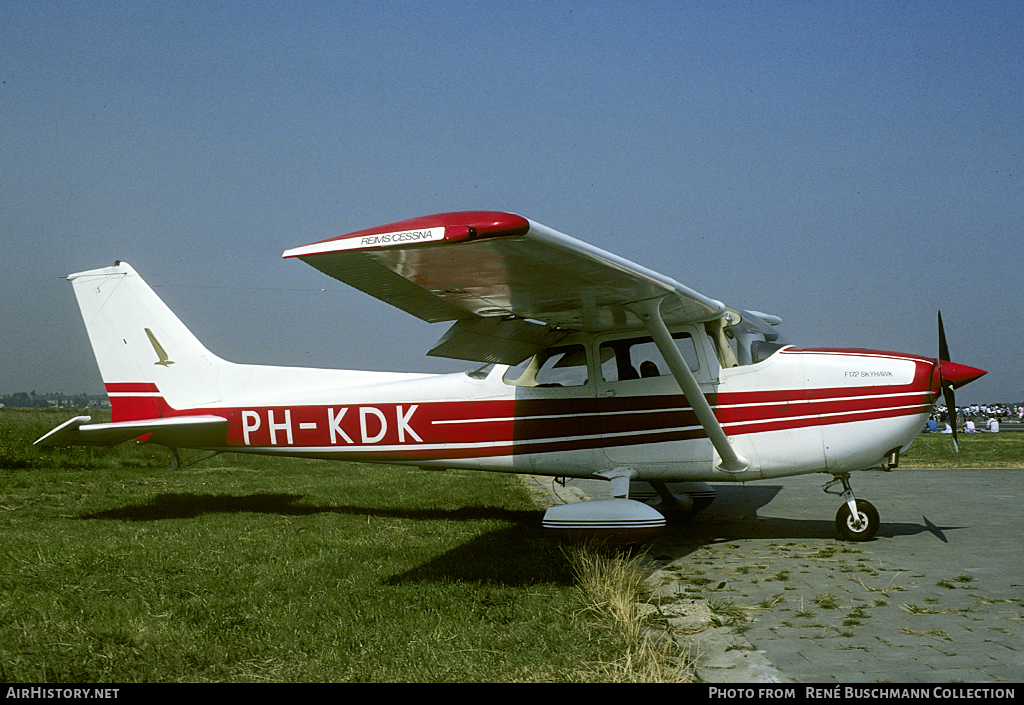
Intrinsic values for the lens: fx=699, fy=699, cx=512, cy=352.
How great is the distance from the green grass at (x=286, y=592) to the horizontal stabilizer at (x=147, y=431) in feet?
2.98

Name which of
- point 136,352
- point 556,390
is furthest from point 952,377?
point 136,352

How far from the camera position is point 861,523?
6.95m

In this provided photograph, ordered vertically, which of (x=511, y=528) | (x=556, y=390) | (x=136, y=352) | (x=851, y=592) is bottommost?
(x=511, y=528)

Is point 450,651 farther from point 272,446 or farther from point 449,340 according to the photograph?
point 272,446

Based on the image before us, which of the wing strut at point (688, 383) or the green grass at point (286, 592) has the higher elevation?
the wing strut at point (688, 383)

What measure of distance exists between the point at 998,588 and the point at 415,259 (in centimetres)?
476

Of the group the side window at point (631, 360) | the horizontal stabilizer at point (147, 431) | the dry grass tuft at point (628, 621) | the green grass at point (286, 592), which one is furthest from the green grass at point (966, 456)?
the horizontal stabilizer at point (147, 431)

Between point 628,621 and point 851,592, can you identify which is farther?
point 851,592

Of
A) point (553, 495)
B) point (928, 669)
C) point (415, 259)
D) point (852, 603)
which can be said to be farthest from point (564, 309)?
point (553, 495)

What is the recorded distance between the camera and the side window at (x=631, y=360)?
24.1 ft

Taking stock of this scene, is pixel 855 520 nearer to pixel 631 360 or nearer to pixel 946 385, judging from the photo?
pixel 946 385

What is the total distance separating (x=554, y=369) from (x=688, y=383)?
5.40 feet

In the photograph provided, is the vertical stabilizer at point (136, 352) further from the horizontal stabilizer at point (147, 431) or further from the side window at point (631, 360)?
the side window at point (631, 360)

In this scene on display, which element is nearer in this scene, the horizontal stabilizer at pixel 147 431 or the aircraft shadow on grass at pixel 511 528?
the aircraft shadow on grass at pixel 511 528
